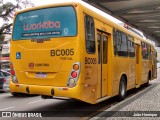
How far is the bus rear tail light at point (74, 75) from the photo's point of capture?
308 inches

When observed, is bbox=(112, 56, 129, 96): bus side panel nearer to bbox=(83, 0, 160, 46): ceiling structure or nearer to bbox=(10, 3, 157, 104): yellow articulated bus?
bbox=(10, 3, 157, 104): yellow articulated bus

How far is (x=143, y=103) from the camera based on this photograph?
9.65 metres

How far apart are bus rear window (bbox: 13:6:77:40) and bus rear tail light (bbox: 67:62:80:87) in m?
0.86

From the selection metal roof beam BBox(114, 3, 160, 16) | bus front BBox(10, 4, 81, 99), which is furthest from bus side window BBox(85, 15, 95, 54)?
metal roof beam BBox(114, 3, 160, 16)

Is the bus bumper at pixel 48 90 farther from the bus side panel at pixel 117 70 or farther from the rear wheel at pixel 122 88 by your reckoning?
the rear wheel at pixel 122 88

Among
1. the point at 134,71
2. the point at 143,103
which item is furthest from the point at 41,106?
the point at 134,71

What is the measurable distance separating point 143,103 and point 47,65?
3.48 meters

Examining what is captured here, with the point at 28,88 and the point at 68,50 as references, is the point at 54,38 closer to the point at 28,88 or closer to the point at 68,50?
the point at 68,50

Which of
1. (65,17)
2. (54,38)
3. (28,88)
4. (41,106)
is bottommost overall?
(41,106)

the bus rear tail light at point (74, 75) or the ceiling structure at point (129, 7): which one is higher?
the ceiling structure at point (129, 7)

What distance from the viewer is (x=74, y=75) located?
7.86 metres

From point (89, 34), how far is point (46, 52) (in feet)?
4.32

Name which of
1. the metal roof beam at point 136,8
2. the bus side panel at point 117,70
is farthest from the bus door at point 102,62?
the metal roof beam at point 136,8

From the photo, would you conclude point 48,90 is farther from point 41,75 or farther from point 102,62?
point 102,62
